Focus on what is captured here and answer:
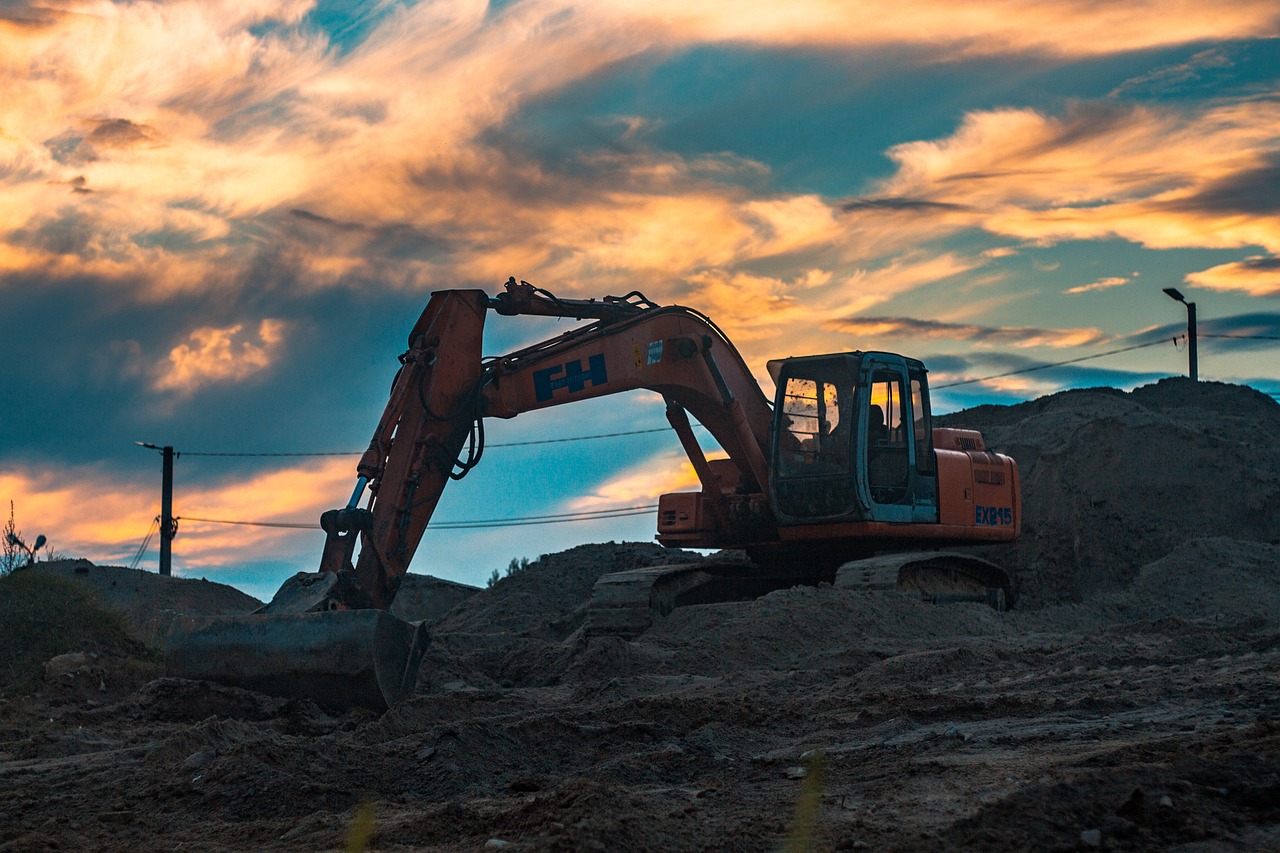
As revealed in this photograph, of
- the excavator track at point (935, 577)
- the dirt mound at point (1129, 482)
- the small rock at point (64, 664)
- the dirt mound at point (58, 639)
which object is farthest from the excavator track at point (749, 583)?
the dirt mound at point (1129, 482)

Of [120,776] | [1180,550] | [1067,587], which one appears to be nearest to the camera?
[120,776]

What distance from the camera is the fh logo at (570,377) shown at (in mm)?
14031

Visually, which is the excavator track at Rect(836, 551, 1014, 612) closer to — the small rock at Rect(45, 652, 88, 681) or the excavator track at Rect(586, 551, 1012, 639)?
the excavator track at Rect(586, 551, 1012, 639)

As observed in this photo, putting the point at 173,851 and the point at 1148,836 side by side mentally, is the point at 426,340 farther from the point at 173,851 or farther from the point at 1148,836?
the point at 1148,836

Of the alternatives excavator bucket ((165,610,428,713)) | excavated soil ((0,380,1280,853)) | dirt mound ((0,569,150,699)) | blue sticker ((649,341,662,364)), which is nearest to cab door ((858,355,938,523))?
excavated soil ((0,380,1280,853))

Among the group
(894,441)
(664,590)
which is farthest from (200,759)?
(894,441)

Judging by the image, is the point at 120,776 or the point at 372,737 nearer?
the point at 120,776

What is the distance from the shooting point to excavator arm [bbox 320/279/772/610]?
12281mm

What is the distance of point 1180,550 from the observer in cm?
2081

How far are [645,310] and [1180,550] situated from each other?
1102cm

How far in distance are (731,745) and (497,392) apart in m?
6.70

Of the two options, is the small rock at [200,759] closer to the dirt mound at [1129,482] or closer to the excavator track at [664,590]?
the excavator track at [664,590]

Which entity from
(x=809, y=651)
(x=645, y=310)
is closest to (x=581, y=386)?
(x=645, y=310)

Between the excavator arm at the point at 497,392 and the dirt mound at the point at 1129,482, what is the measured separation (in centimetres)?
1027
